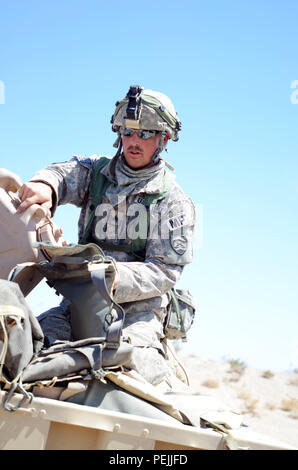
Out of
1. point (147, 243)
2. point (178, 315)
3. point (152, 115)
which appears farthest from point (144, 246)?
point (152, 115)

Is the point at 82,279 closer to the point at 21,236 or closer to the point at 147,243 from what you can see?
the point at 21,236

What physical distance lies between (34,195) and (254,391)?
1386 centimetres

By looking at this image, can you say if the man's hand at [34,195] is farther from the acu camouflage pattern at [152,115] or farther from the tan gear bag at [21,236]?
the acu camouflage pattern at [152,115]

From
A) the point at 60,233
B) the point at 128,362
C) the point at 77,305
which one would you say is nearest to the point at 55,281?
the point at 77,305

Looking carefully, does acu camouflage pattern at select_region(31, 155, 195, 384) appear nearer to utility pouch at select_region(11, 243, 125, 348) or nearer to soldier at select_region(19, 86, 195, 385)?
soldier at select_region(19, 86, 195, 385)

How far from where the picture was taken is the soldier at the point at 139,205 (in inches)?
182

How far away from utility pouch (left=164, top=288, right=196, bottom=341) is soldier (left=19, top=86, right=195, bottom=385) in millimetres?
104

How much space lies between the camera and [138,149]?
5000 millimetres

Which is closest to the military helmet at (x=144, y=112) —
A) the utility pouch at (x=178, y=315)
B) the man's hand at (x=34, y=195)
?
the man's hand at (x=34, y=195)

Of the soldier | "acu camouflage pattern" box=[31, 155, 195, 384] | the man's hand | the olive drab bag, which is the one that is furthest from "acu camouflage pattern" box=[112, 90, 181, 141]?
the olive drab bag

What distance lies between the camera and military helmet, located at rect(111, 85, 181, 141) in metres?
4.90

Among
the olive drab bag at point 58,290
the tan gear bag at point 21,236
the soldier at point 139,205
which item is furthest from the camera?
the soldier at point 139,205
